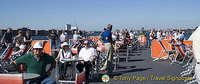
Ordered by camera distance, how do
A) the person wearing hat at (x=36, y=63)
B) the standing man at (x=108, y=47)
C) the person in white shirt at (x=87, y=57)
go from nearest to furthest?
the person wearing hat at (x=36, y=63) < the person in white shirt at (x=87, y=57) < the standing man at (x=108, y=47)

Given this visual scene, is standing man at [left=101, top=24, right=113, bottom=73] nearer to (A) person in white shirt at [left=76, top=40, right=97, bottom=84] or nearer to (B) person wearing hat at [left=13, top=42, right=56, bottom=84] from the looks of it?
(A) person in white shirt at [left=76, top=40, right=97, bottom=84]

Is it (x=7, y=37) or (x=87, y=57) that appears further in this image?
(x=7, y=37)

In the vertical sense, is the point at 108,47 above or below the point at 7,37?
Answer: below

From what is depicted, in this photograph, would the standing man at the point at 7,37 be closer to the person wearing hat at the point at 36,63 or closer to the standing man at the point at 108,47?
the standing man at the point at 108,47

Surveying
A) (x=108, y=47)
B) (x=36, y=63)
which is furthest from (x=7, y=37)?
(x=36, y=63)

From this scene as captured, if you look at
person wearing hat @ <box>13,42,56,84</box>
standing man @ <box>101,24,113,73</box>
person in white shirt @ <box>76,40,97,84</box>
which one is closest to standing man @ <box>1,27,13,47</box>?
standing man @ <box>101,24,113,73</box>

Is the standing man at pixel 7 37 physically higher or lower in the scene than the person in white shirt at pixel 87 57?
higher

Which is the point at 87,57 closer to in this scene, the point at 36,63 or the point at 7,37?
the point at 36,63

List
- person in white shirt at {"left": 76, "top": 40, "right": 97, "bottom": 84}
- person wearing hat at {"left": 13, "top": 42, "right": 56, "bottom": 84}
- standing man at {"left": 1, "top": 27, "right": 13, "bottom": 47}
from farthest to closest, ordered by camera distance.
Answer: standing man at {"left": 1, "top": 27, "right": 13, "bottom": 47} < person in white shirt at {"left": 76, "top": 40, "right": 97, "bottom": 84} < person wearing hat at {"left": 13, "top": 42, "right": 56, "bottom": 84}

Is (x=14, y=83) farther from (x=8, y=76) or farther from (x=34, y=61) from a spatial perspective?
(x=34, y=61)

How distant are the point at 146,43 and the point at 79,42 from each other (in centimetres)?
1229

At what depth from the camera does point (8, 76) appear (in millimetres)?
3178

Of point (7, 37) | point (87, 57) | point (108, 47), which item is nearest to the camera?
point (87, 57)

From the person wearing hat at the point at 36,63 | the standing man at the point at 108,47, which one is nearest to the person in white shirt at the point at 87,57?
the standing man at the point at 108,47
